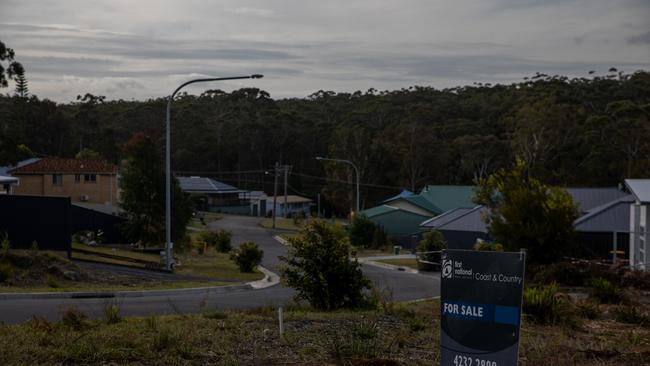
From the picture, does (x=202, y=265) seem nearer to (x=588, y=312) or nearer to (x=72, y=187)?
(x=72, y=187)

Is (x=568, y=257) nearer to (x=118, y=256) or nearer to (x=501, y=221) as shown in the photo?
(x=501, y=221)

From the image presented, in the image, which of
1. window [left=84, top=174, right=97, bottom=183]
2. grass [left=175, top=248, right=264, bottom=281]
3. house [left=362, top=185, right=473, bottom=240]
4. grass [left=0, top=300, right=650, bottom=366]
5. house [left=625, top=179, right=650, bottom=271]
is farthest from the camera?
house [left=362, top=185, right=473, bottom=240]

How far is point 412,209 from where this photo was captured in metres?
68.8

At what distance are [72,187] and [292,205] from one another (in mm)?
39124

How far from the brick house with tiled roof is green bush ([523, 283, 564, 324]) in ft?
165

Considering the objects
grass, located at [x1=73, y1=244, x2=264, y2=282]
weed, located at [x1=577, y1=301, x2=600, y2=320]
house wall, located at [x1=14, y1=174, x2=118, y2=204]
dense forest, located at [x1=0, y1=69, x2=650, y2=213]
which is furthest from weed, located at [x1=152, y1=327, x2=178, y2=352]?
dense forest, located at [x1=0, y1=69, x2=650, y2=213]

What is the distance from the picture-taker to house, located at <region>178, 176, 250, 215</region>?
89631mm

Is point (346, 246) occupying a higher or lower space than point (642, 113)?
lower

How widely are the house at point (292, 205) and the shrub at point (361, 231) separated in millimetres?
32295

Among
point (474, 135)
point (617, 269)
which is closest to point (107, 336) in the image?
point (617, 269)

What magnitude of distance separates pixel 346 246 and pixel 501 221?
13961 millimetres

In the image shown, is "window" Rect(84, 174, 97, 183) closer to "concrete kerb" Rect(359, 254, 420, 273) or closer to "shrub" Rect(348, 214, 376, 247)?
"shrub" Rect(348, 214, 376, 247)

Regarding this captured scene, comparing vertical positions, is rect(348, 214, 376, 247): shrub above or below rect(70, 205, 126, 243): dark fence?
below

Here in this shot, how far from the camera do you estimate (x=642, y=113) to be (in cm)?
7044
